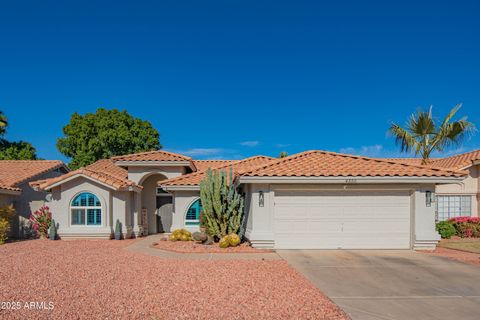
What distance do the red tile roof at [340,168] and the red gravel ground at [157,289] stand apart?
146 inches

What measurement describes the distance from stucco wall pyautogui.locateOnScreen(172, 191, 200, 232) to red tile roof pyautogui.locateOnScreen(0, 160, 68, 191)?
7.83 metres

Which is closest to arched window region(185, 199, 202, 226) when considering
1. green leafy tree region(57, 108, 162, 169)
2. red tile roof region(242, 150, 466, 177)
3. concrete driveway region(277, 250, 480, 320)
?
red tile roof region(242, 150, 466, 177)

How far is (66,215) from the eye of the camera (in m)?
16.3

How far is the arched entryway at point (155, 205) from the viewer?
2084 cm

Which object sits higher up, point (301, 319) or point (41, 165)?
point (41, 165)

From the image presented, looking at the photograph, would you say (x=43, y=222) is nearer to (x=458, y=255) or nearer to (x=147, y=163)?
(x=147, y=163)

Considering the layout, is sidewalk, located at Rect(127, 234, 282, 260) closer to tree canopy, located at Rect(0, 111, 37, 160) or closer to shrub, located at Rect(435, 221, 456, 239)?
shrub, located at Rect(435, 221, 456, 239)

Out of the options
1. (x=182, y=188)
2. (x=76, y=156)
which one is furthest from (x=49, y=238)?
(x=76, y=156)

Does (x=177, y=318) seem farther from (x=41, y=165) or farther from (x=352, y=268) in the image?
(x=41, y=165)

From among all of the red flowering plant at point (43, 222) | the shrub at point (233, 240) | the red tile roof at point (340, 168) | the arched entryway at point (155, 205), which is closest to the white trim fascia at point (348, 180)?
→ the red tile roof at point (340, 168)

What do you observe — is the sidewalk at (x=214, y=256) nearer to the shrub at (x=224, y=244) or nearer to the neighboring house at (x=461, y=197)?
the shrub at (x=224, y=244)

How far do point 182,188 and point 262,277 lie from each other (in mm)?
9682

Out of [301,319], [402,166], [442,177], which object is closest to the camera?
[301,319]

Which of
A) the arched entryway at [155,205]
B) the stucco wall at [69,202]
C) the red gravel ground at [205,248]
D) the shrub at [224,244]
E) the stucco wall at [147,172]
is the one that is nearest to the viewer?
the red gravel ground at [205,248]
